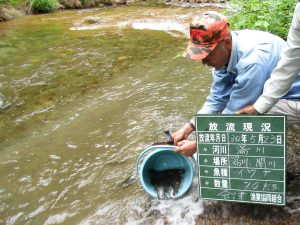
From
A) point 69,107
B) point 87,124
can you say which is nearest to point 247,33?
point 87,124

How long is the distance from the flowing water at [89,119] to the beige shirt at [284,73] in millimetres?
1157

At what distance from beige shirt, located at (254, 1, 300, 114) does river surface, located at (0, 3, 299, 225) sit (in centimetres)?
95

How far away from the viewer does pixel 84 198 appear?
3.79m

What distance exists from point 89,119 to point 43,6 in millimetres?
13603

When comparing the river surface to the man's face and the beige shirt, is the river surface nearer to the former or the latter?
the beige shirt

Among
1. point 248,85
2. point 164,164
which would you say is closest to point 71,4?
point 164,164

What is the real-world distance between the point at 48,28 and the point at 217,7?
23.1 feet

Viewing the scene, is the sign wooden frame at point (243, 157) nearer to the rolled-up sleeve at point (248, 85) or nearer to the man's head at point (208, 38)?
the rolled-up sleeve at point (248, 85)

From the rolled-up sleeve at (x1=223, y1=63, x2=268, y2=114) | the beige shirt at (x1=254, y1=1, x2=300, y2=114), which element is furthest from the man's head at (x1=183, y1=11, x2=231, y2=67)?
the beige shirt at (x1=254, y1=1, x2=300, y2=114)

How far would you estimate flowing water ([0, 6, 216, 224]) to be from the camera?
3623 millimetres

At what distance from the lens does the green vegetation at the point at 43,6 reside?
56.9 feet

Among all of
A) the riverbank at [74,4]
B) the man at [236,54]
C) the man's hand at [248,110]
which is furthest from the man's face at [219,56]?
the riverbank at [74,4]

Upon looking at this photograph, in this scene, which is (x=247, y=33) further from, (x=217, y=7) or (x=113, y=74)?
(x=217, y=7)

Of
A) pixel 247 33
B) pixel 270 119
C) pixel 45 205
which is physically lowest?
pixel 45 205
